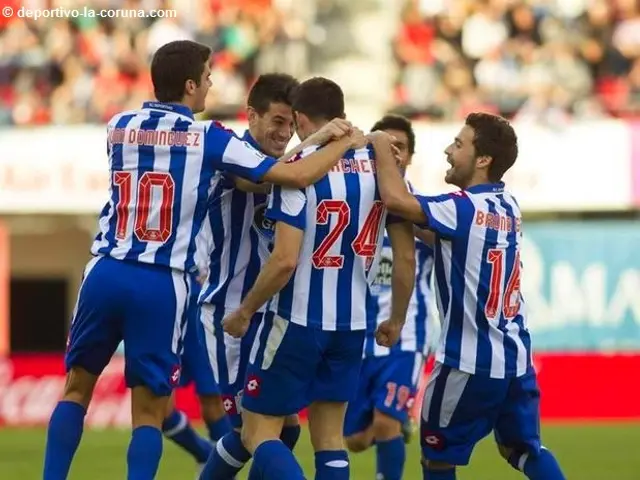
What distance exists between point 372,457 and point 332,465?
5.36 metres

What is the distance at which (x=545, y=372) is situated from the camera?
16.5 metres

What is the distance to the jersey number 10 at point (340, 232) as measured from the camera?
6.74m

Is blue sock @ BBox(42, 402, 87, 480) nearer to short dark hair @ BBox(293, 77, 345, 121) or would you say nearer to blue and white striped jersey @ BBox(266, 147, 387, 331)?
blue and white striped jersey @ BBox(266, 147, 387, 331)

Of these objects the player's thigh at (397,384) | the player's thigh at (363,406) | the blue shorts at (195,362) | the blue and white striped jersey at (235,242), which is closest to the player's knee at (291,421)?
the blue and white striped jersey at (235,242)

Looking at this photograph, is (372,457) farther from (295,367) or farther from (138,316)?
(138,316)

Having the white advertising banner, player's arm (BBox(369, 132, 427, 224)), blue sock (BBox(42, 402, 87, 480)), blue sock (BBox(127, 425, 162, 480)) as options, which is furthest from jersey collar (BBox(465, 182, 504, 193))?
the white advertising banner

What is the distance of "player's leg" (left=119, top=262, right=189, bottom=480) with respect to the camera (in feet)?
22.3

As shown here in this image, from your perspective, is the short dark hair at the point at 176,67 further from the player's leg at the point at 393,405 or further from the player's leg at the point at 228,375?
the player's leg at the point at 393,405

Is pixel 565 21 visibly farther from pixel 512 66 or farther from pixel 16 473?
pixel 16 473

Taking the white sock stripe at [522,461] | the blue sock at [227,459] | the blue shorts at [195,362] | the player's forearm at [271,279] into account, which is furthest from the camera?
the blue shorts at [195,362]

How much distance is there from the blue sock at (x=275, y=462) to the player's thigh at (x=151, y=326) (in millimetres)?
539

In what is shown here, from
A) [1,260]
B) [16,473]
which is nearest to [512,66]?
[1,260]

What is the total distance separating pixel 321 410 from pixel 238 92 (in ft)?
43.9

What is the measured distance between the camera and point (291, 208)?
6691mm
